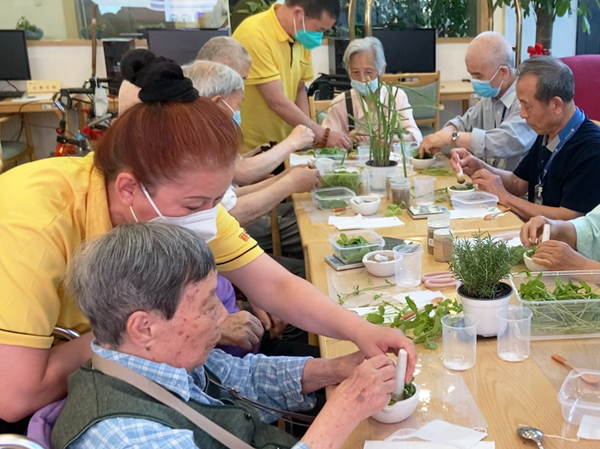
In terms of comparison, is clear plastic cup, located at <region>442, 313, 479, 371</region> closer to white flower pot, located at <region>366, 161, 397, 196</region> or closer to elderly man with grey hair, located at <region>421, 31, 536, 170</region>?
white flower pot, located at <region>366, 161, 397, 196</region>

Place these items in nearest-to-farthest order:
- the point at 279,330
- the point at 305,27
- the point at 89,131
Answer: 1. the point at 279,330
2. the point at 305,27
3. the point at 89,131

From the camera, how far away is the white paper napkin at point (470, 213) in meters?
2.21

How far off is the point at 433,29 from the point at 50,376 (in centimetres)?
551

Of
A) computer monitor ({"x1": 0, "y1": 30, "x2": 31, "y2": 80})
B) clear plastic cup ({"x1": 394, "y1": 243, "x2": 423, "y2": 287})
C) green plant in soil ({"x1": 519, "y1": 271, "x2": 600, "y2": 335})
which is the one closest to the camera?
green plant in soil ({"x1": 519, "y1": 271, "x2": 600, "y2": 335})

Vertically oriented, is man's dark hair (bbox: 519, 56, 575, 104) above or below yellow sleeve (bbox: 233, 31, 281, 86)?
below

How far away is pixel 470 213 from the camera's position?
2.24 meters

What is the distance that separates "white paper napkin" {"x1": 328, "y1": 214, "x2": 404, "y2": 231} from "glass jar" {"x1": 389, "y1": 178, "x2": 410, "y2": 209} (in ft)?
0.59

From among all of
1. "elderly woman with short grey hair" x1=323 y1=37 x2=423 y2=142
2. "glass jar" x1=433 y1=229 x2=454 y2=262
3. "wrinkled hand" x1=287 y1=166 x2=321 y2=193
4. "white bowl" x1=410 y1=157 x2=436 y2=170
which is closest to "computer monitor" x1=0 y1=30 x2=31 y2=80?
"elderly woman with short grey hair" x1=323 y1=37 x2=423 y2=142

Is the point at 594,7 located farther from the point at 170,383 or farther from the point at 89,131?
the point at 170,383

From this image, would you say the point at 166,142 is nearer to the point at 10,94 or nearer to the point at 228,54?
the point at 228,54

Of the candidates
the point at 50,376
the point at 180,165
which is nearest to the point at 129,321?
the point at 50,376

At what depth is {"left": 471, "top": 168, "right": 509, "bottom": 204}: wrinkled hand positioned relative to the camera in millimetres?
2428

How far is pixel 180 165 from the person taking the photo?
1.20 meters

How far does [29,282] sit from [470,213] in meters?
1.64
